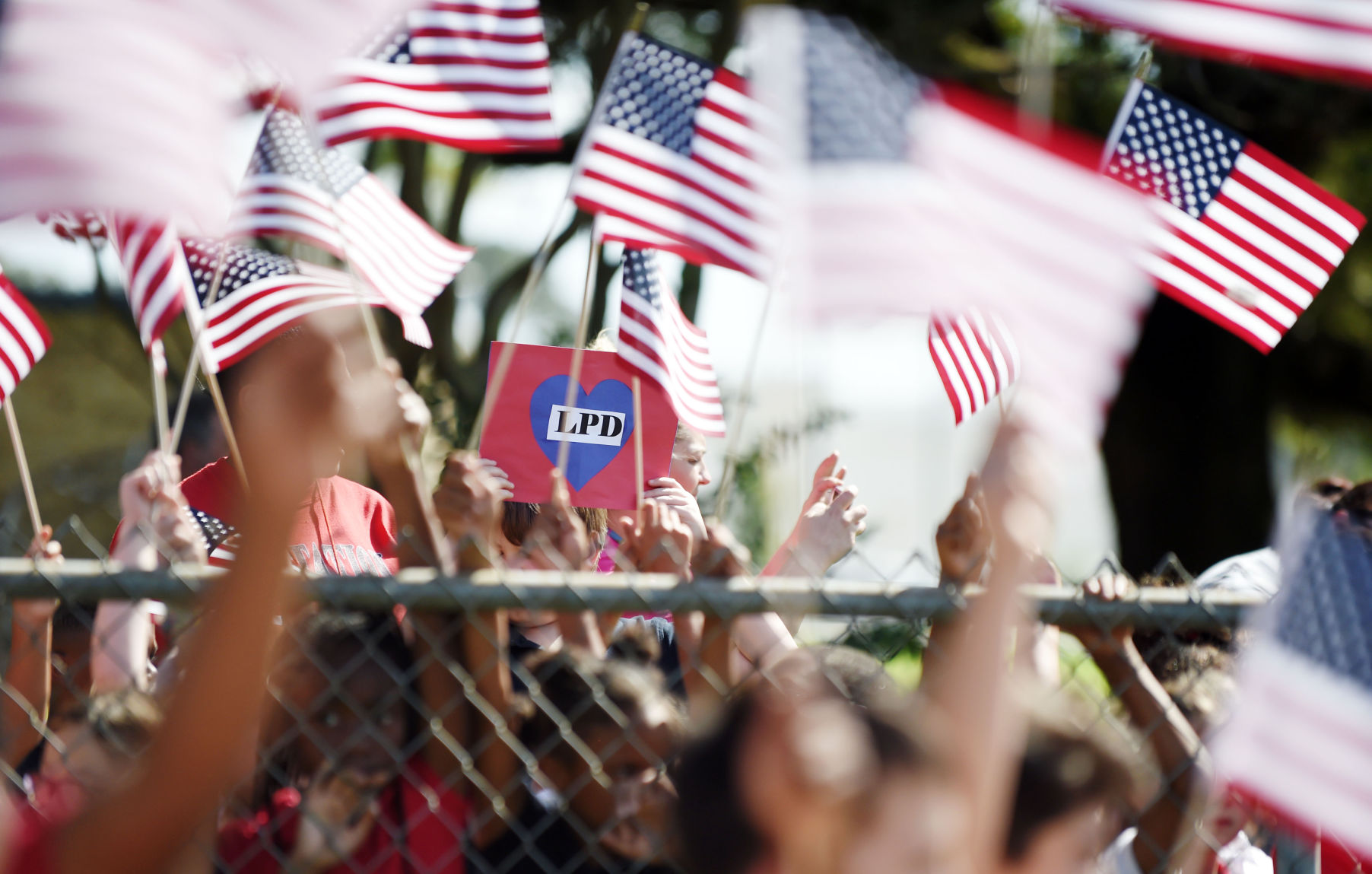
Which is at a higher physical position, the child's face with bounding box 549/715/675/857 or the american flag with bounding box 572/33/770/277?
the american flag with bounding box 572/33/770/277

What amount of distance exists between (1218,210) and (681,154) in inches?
58.8

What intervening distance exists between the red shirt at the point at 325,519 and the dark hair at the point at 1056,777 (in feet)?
6.38

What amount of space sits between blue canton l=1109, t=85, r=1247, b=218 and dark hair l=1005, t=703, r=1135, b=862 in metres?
2.16

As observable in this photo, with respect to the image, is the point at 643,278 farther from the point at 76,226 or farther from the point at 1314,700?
the point at 1314,700

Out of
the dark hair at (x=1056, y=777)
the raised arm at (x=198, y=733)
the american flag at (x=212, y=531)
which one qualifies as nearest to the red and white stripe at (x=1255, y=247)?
the dark hair at (x=1056, y=777)

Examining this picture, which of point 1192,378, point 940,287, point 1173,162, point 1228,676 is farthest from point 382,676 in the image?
point 1192,378

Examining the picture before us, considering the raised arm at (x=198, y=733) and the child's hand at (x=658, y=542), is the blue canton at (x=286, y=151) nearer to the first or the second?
the child's hand at (x=658, y=542)

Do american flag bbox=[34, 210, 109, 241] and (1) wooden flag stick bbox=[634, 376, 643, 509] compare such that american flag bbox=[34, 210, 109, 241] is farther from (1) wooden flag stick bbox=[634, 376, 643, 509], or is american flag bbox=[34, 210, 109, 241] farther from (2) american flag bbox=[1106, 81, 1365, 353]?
(2) american flag bbox=[1106, 81, 1365, 353]

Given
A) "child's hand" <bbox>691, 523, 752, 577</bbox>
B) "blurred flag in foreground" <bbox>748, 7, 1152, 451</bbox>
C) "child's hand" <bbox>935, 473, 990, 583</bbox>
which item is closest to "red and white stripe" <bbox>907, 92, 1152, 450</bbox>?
"blurred flag in foreground" <bbox>748, 7, 1152, 451</bbox>

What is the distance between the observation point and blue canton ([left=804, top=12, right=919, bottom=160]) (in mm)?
1993

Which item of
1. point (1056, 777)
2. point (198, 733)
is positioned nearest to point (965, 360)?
point (1056, 777)

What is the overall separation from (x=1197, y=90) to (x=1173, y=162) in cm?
635

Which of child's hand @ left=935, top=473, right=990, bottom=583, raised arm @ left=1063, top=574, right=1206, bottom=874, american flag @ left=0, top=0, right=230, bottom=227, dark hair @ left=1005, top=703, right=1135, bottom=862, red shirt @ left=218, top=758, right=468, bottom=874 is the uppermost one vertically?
american flag @ left=0, top=0, right=230, bottom=227

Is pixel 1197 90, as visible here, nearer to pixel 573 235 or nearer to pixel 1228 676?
pixel 573 235
